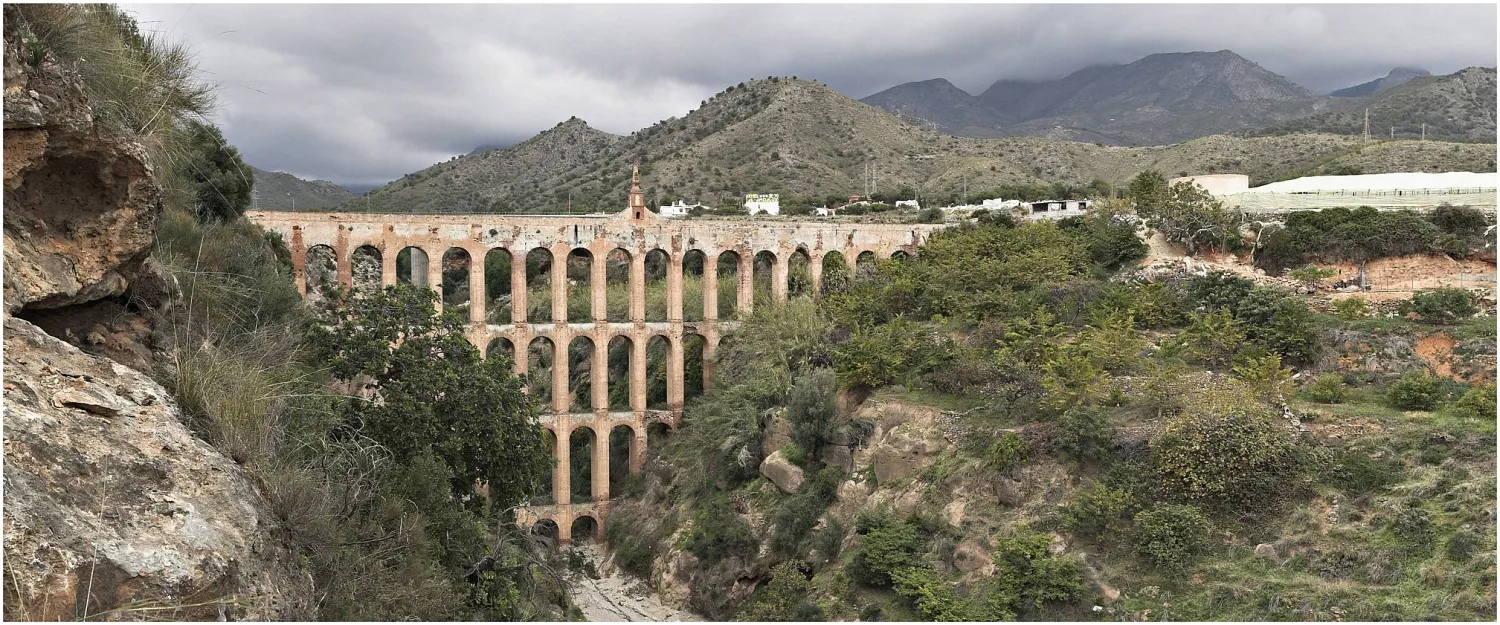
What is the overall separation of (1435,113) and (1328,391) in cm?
8075

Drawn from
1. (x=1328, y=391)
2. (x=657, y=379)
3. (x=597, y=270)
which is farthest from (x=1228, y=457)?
(x=657, y=379)

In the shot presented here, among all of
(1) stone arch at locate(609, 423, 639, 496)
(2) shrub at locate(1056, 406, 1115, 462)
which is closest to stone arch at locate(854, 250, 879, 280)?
(1) stone arch at locate(609, 423, 639, 496)

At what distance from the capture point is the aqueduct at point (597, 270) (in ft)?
86.6

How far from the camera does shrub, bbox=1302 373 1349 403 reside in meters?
17.1

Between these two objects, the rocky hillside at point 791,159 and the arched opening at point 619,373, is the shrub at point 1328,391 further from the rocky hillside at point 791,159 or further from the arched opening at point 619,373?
the rocky hillside at point 791,159

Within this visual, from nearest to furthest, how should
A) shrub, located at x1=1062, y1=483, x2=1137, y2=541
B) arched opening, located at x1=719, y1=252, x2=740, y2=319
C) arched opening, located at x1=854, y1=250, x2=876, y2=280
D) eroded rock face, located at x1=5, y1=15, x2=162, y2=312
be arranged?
1. eroded rock face, located at x1=5, y1=15, x2=162, y2=312
2. shrub, located at x1=1062, y1=483, x2=1137, y2=541
3. arched opening, located at x1=854, y1=250, x2=876, y2=280
4. arched opening, located at x1=719, y1=252, x2=740, y2=319

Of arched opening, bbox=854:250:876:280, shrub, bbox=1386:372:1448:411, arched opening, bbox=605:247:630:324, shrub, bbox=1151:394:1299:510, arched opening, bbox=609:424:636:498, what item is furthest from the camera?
arched opening, bbox=605:247:630:324

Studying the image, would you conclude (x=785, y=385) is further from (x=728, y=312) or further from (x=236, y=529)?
(x=236, y=529)

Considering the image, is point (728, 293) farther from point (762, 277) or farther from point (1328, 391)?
point (1328, 391)

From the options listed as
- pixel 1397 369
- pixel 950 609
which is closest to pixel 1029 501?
pixel 950 609

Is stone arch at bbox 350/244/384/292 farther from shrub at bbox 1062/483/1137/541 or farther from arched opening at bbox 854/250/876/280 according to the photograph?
shrub at bbox 1062/483/1137/541

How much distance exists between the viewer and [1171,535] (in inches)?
536

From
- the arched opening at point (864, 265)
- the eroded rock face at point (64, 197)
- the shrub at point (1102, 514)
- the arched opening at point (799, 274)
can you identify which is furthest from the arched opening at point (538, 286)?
the eroded rock face at point (64, 197)

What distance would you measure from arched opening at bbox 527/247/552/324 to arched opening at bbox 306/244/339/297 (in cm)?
880
